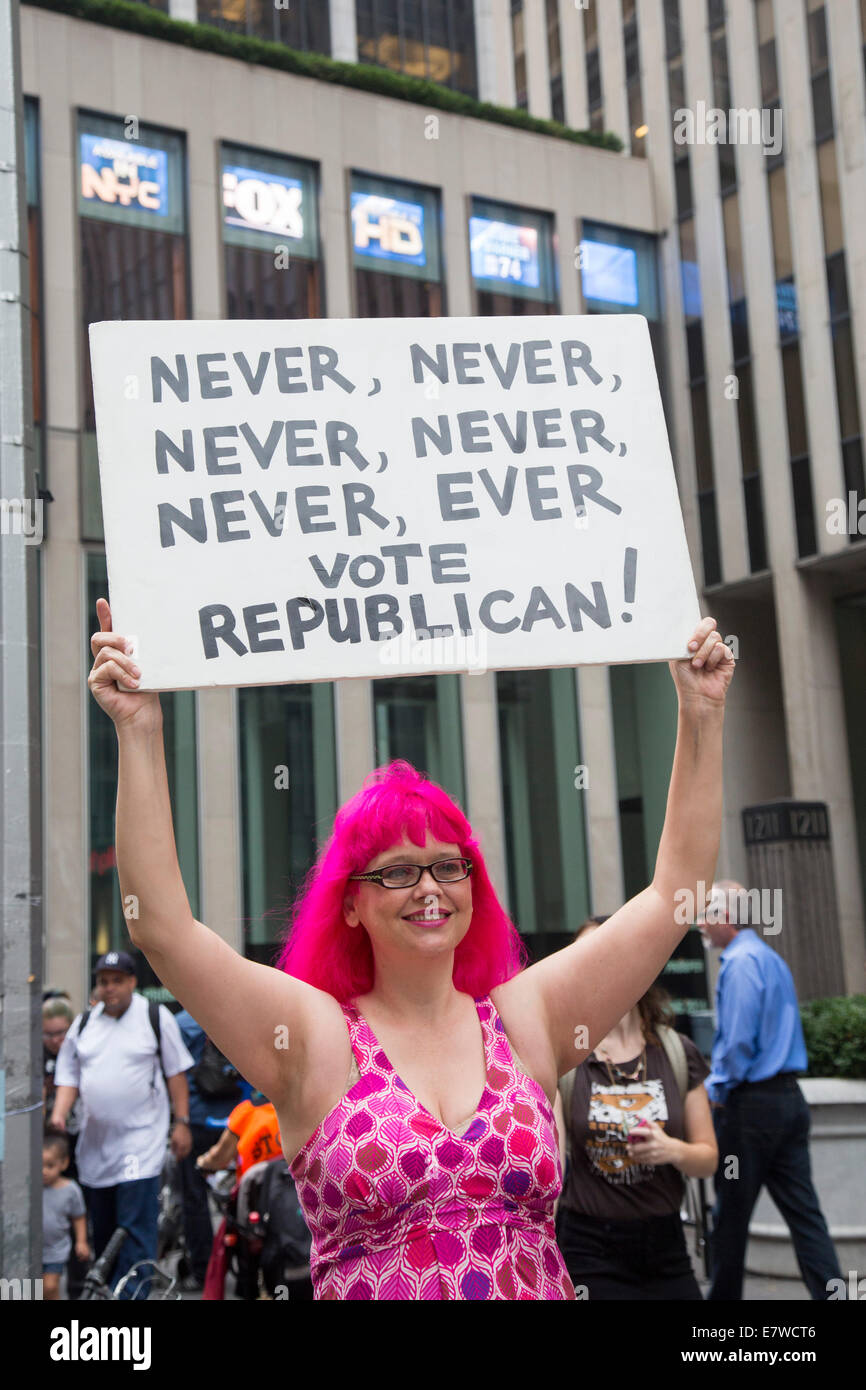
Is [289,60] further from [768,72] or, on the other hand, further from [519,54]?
[519,54]

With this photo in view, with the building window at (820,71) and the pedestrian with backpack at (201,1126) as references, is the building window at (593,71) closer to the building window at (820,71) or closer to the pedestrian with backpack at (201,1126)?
the building window at (820,71)

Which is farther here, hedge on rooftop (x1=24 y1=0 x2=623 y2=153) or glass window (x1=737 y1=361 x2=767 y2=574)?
glass window (x1=737 y1=361 x2=767 y2=574)

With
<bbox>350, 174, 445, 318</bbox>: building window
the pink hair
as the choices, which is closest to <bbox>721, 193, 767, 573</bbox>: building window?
<bbox>350, 174, 445, 318</bbox>: building window

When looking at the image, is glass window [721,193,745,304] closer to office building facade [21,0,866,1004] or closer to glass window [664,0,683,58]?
office building facade [21,0,866,1004]

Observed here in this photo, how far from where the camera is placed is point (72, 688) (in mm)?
18906

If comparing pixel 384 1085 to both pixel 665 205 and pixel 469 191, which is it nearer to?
pixel 469 191

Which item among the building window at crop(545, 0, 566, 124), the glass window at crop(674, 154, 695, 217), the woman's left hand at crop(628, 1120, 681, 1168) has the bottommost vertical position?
the woman's left hand at crop(628, 1120, 681, 1168)

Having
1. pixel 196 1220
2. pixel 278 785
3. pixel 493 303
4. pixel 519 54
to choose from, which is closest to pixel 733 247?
pixel 493 303

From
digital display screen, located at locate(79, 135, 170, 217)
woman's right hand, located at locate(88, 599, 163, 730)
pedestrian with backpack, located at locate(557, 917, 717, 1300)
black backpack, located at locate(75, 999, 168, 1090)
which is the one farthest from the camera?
digital display screen, located at locate(79, 135, 170, 217)

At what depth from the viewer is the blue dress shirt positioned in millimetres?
6594

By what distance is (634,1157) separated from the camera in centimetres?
449

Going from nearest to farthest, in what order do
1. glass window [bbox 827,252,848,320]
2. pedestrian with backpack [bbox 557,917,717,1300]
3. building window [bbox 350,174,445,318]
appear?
pedestrian with backpack [bbox 557,917,717,1300] → building window [bbox 350,174,445,318] → glass window [bbox 827,252,848,320]

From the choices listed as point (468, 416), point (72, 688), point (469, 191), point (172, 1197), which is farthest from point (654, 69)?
point (468, 416)

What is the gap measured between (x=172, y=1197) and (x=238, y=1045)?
7865mm
